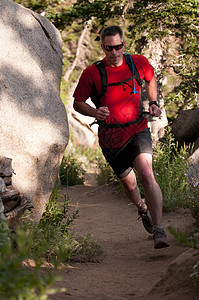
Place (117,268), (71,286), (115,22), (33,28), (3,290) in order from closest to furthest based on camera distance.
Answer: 1. (3,290)
2. (71,286)
3. (117,268)
4. (33,28)
5. (115,22)

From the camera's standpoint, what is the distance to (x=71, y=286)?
3398 millimetres

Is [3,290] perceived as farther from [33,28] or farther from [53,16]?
[53,16]

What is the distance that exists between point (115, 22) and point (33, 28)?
40.4ft

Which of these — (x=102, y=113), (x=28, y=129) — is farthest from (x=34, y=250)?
(x=102, y=113)

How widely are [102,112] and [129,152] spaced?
542 mm

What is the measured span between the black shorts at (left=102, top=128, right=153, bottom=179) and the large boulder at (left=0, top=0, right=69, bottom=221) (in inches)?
20.6

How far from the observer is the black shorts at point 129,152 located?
4.32 meters

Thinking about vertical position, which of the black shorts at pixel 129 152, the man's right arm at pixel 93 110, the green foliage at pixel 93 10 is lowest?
the black shorts at pixel 129 152

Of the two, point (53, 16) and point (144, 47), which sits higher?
point (53, 16)

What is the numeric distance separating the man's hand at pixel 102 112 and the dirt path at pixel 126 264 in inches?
48.3

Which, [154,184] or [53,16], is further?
[53,16]

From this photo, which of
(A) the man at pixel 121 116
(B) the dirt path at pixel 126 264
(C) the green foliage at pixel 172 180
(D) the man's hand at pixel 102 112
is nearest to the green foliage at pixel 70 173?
(B) the dirt path at pixel 126 264

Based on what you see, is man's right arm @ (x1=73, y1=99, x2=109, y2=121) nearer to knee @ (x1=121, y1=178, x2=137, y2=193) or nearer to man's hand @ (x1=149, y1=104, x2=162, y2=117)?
man's hand @ (x1=149, y1=104, x2=162, y2=117)

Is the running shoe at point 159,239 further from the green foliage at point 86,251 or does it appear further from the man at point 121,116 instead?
the green foliage at point 86,251
